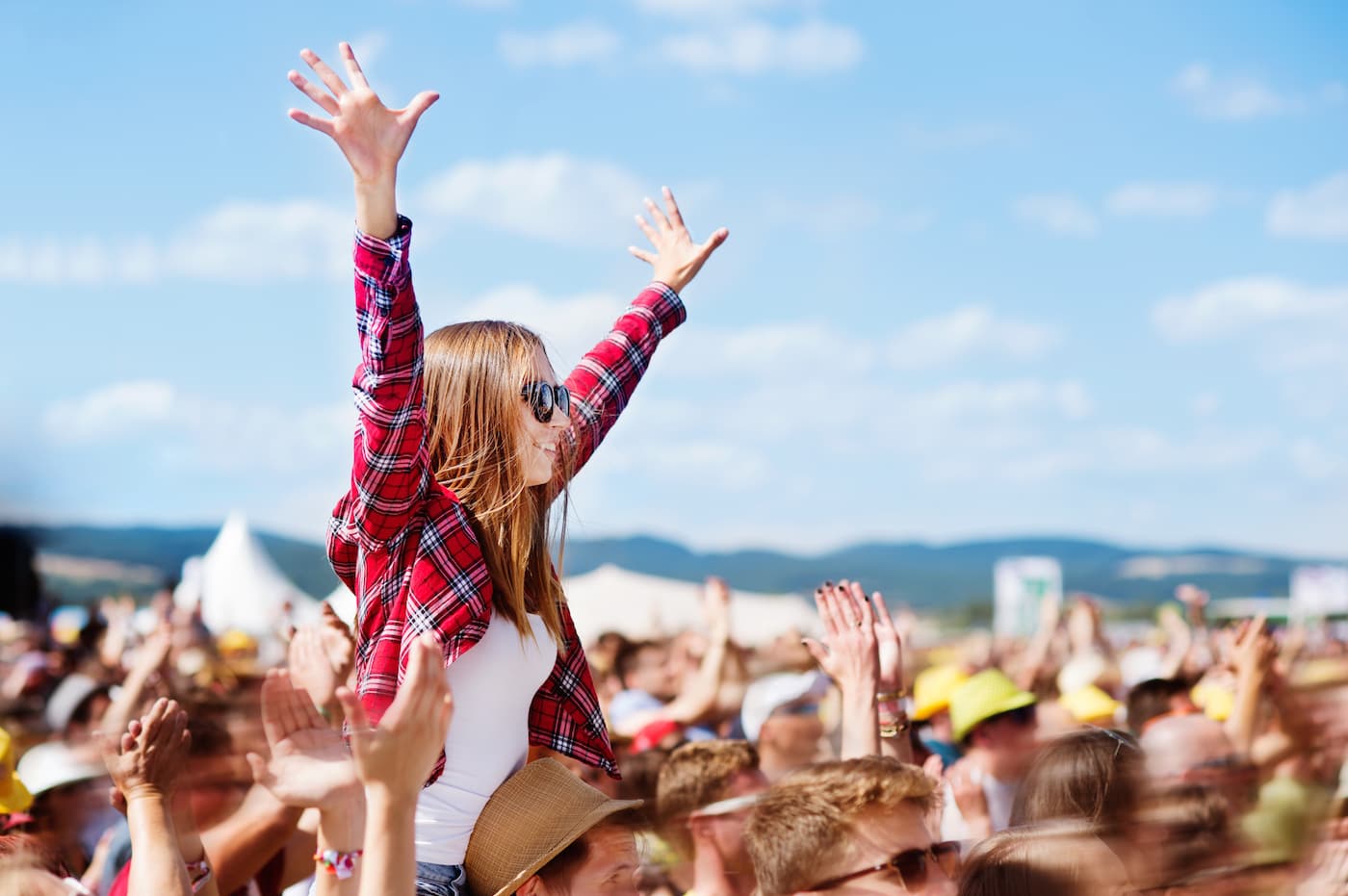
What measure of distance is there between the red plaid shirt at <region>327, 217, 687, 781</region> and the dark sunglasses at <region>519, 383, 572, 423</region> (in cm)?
19

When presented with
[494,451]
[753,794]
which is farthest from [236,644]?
[494,451]

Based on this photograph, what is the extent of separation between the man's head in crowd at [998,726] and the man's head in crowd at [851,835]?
7.01ft

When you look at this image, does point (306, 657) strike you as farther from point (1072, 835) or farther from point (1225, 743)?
point (1225, 743)

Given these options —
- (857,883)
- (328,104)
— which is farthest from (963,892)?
(328,104)

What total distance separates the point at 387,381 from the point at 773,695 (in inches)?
137

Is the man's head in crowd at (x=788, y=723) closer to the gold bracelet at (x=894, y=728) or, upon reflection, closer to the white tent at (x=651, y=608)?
the gold bracelet at (x=894, y=728)

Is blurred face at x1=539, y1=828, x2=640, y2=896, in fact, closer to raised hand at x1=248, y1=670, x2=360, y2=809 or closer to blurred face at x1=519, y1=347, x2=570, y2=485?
raised hand at x1=248, y1=670, x2=360, y2=809

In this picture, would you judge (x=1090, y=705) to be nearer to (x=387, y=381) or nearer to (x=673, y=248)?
(x=673, y=248)

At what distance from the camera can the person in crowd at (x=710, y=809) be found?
3.22 meters

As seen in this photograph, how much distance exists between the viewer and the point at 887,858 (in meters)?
2.38

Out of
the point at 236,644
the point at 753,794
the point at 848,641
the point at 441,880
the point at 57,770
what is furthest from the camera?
the point at 236,644

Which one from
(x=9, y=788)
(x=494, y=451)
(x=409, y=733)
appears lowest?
(x=9, y=788)

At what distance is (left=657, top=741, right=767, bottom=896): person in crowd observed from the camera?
3.22 meters

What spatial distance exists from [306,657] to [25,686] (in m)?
→ 6.53
